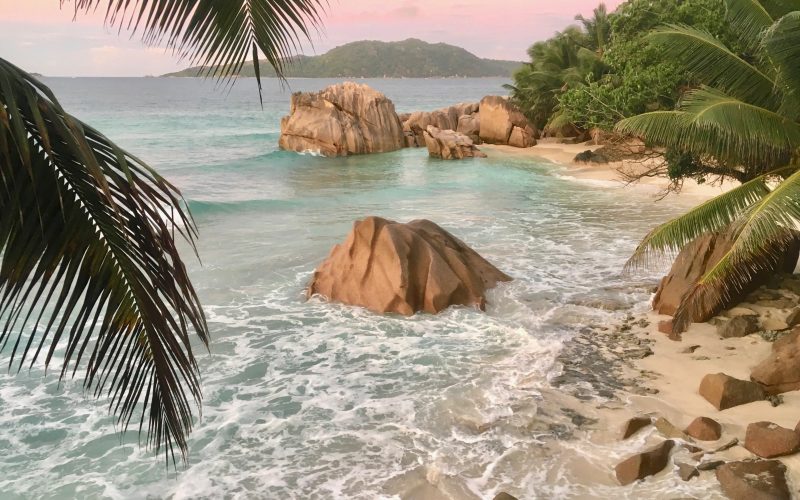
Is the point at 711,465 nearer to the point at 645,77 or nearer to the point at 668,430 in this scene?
the point at 668,430

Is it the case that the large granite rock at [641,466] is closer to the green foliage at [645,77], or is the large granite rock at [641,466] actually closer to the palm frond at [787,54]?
the palm frond at [787,54]

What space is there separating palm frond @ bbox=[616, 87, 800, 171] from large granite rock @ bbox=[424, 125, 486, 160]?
82.8 feet

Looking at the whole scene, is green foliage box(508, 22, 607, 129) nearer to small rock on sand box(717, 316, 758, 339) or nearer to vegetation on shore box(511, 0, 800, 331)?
vegetation on shore box(511, 0, 800, 331)

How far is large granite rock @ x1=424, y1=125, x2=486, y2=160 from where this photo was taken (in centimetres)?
3403

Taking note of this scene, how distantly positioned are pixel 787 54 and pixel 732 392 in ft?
12.5

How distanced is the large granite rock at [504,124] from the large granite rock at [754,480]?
3403 cm

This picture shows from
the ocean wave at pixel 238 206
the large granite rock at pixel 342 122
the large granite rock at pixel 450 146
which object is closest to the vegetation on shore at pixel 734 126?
the ocean wave at pixel 238 206

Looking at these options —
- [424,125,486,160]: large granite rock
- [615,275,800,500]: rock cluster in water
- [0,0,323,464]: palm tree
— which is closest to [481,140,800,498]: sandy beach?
[615,275,800,500]: rock cluster in water

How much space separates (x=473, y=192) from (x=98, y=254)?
22099 mm

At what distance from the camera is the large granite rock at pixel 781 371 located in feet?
22.6

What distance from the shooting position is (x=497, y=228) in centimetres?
1719

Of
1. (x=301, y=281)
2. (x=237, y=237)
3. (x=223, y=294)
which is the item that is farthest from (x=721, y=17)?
(x=237, y=237)

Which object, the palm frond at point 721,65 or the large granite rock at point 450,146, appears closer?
the palm frond at point 721,65

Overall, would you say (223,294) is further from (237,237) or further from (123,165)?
(123,165)
